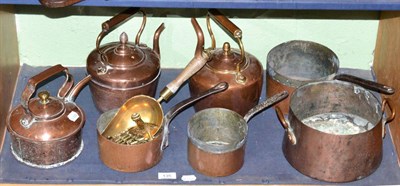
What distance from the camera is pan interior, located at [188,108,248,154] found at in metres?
2.08

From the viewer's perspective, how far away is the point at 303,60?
232 cm

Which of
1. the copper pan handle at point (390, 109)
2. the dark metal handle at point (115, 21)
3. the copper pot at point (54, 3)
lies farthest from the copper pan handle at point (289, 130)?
the copper pot at point (54, 3)

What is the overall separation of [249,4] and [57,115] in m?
0.50

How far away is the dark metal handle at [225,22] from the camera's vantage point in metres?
2.08

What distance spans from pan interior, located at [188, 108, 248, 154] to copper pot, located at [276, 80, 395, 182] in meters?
0.11

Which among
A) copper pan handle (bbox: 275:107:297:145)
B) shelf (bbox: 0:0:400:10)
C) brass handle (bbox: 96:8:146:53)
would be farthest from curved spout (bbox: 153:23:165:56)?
copper pan handle (bbox: 275:107:297:145)

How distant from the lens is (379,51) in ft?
7.68

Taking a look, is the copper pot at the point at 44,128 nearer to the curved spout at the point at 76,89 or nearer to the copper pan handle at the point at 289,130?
the curved spout at the point at 76,89

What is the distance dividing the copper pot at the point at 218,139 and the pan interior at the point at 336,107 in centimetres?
7

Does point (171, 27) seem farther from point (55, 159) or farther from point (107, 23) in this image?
point (55, 159)

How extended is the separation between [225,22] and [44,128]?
1.62 ft

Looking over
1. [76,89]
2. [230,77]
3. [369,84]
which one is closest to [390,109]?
[369,84]

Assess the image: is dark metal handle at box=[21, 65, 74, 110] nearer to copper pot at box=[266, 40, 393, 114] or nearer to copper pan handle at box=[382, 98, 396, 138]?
copper pot at box=[266, 40, 393, 114]

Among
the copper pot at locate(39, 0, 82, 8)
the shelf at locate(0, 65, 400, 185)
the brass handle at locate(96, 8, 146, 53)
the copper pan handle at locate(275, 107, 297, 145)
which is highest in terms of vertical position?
the copper pot at locate(39, 0, 82, 8)
